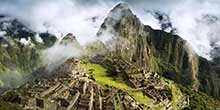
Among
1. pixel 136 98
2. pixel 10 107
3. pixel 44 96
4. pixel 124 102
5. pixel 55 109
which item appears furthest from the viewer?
pixel 136 98

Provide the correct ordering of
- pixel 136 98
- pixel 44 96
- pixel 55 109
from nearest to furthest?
1. pixel 55 109
2. pixel 44 96
3. pixel 136 98

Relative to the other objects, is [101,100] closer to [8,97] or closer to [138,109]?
[138,109]

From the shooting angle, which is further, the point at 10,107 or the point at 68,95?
the point at 68,95

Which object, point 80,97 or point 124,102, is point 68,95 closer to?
point 80,97

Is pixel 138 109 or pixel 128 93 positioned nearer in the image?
pixel 138 109

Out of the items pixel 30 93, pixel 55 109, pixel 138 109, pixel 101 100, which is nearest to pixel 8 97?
pixel 30 93

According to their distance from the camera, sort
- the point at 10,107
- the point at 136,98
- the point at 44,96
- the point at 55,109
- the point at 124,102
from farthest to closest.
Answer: the point at 136,98 < the point at 124,102 < the point at 44,96 < the point at 55,109 < the point at 10,107

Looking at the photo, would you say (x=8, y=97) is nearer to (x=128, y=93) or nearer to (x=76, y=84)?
(x=76, y=84)

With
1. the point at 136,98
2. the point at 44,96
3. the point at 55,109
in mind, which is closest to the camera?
the point at 55,109

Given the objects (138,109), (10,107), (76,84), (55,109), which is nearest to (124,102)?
(138,109)
